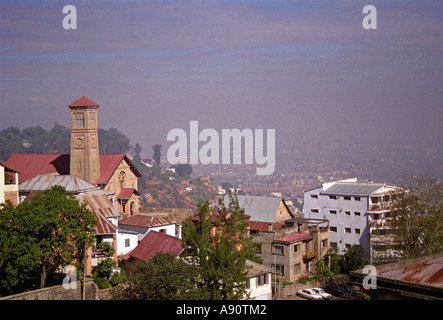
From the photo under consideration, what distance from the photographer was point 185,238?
15859mm

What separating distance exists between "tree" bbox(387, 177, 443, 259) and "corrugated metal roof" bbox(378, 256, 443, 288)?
1618cm

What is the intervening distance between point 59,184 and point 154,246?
20.5 feet

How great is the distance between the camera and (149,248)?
1936 cm

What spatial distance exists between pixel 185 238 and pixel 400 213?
15131 millimetres

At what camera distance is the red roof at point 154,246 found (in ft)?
60.7

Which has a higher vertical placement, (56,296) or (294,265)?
(56,296)

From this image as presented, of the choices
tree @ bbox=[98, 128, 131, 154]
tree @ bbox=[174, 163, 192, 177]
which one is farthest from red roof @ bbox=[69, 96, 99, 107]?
tree @ bbox=[174, 163, 192, 177]

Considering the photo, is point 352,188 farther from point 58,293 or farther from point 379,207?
point 58,293

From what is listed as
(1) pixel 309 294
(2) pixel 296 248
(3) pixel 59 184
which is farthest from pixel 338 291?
(3) pixel 59 184

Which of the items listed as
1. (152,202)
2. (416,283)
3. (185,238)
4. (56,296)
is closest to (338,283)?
(185,238)

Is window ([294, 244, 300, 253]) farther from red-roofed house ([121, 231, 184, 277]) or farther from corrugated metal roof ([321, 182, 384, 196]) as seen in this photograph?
corrugated metal roof ([321, 182, 384, 196])

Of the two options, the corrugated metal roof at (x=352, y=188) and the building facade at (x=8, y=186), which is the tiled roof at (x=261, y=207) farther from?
the building facade at (x=8, y=186)

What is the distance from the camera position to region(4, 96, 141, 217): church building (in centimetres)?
3312
